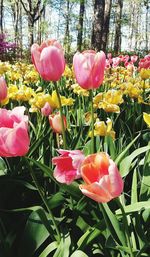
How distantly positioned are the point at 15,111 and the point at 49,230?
13.0 inches

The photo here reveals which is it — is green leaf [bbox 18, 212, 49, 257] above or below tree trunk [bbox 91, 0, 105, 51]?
below

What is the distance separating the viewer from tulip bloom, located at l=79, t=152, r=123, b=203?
698mm

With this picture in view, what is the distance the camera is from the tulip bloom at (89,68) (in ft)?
3.51

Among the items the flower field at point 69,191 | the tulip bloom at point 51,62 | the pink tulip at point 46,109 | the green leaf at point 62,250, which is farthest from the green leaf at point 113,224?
the pink tulip at point 46,109

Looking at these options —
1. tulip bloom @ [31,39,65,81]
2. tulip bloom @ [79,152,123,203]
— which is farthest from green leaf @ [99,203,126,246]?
tulip bloom @ [31,39,65,81]

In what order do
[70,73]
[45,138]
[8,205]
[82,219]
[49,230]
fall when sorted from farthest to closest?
[70,73] → [45,138] → [8,205] → [82,219] → [49,230]

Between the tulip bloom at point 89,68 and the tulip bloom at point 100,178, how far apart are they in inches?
15.8

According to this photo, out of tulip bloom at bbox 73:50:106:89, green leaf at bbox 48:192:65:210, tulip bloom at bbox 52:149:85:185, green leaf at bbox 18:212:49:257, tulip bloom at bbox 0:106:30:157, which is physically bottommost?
green leaf at bbox 18:212:49:257

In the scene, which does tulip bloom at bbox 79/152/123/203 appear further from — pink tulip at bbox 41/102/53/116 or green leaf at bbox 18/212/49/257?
pink tulip at bbox 41/102/53/116

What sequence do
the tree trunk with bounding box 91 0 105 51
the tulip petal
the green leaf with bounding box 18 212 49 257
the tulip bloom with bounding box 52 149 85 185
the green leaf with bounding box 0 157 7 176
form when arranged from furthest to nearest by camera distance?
the tree trunk with bounding box 91 0 105 51 → the green leaf with bounding box 0 157 7 176 → the green leaf with bounding box 18 212 49 257 → the tulip bloom with bounding box 52 149 85 185 → the tulip petal

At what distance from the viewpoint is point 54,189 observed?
1.46 meters

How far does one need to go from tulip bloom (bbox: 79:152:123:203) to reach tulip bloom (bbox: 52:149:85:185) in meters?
0.07

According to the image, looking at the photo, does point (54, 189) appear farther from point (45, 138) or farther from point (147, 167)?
point (147, 167)

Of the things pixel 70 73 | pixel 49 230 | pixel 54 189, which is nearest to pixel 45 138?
pixel 54 189
